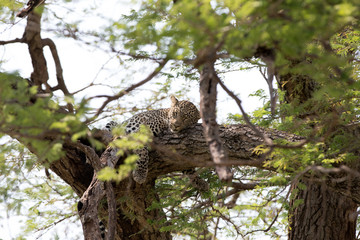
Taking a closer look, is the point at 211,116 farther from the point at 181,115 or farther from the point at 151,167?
the point at 181,115

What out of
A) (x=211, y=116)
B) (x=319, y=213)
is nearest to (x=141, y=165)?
(x=319, y=213)

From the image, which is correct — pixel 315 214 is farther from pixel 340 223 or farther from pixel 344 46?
pixel 344 46

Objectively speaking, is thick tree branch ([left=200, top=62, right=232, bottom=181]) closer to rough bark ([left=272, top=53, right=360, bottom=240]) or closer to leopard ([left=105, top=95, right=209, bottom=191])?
leopard ([left=105, top=95, right=209, bottom=191])

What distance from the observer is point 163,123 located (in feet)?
25.7

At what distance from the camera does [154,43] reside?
3756 mm

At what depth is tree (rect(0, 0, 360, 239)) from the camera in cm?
325

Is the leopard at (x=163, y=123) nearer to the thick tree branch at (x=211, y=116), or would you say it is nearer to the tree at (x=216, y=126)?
the tree at (x=216, y=126)

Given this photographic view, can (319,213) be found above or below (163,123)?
below

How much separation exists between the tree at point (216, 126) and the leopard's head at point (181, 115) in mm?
213

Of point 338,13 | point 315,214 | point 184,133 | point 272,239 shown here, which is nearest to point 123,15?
point 184,133

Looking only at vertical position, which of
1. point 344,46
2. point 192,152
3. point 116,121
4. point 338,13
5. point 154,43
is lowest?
point 338,13

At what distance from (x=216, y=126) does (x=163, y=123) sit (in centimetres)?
434

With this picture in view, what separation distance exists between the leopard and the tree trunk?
1.69 m

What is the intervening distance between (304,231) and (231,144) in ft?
7.51
